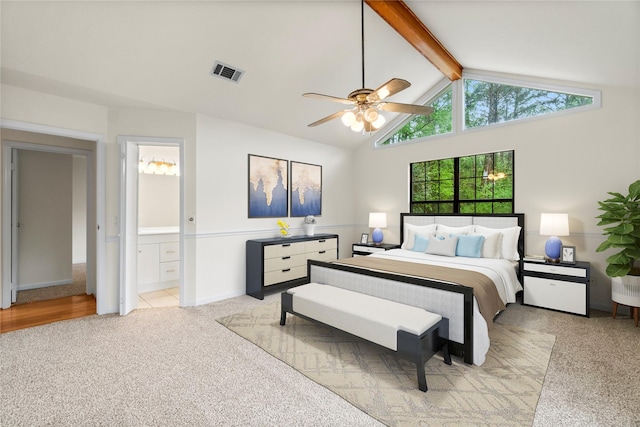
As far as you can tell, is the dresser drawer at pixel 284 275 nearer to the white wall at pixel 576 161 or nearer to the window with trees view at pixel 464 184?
the window with trees view at pixel 464 184

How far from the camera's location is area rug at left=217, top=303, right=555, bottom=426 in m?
1.91

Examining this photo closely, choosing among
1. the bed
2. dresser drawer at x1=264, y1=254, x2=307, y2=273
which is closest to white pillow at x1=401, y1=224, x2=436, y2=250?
the bed

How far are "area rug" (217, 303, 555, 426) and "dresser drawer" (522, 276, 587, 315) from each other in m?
0.93

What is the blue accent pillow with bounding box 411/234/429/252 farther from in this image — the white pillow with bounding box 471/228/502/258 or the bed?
the white pillow with bounding box 471/228/502/258

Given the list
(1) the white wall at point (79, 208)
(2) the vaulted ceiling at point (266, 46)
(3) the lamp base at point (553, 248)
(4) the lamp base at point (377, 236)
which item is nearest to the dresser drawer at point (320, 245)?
(4) the lamp base at point (377, 236)

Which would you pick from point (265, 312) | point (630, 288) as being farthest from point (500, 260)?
point (265, 312)

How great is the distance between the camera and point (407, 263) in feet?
12.1

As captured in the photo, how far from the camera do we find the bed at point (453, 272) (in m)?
2.52

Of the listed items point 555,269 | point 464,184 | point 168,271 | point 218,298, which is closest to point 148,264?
point 168,271

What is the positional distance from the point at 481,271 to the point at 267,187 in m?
3.33

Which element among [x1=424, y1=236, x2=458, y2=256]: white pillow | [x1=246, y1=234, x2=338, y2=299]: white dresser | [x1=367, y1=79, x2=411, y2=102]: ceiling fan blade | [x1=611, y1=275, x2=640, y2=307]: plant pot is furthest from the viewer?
[x1=246, y1=234, x2=338, y2=299]: white dresser

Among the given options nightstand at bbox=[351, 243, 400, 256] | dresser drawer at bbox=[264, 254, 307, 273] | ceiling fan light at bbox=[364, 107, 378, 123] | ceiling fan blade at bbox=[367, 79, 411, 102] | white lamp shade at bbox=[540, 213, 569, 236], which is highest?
ceiling fan blade at bbox=[367, 79, 411, 102]

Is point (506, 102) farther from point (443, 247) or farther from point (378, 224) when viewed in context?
point (378, 224)

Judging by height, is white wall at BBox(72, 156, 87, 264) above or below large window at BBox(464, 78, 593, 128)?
below
